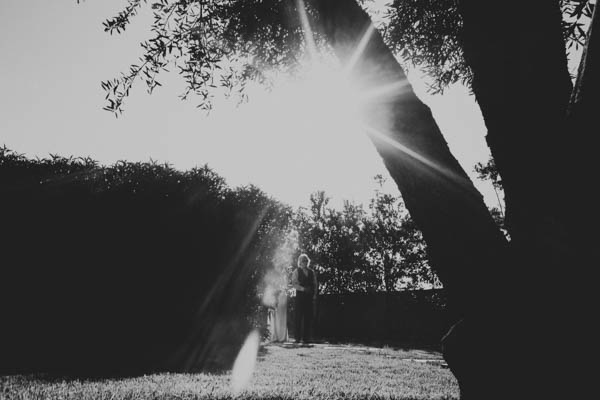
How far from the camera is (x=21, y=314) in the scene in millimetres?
6418

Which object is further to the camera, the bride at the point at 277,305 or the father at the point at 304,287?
the bride at the point at 277,305

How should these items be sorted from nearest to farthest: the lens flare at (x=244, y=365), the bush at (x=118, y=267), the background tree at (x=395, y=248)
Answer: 1. the lens flare at (x=244, y=365)
2. the bush at (x=118, y=267)
3. the background tree at (x=395, y=248)

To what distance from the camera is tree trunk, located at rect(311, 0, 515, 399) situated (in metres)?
1.77

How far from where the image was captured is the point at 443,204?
195cm

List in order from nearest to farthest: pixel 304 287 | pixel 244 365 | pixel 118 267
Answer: pixel 244 365 < pixel 118 267 < pixel 304 287

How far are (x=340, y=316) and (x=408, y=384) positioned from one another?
954 inches

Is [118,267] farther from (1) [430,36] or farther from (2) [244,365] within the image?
(1) [430,36]

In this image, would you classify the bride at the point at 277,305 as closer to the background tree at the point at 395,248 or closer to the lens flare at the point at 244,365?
the lens flare at the point at 244,365

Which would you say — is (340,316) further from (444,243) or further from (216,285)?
(444,243)

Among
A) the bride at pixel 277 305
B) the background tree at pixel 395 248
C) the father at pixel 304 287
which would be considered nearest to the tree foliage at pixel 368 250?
the background tree at pixel 395 248

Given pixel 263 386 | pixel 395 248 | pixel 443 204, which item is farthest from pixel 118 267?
pixel 395 248

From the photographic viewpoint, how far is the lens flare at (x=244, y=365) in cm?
415

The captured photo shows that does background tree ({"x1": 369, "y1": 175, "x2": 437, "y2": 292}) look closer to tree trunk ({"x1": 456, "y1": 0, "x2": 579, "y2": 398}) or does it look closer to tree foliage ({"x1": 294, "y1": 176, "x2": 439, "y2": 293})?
tree foliage ({"x1": 294, "y1": 176, "x2": 439, "y2": 293})

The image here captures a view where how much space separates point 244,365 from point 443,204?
18.6 ft
